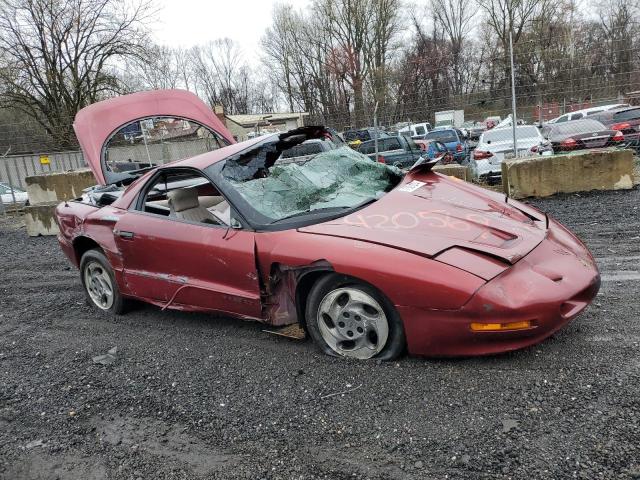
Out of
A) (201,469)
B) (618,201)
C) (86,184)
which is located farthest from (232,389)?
(86,184)

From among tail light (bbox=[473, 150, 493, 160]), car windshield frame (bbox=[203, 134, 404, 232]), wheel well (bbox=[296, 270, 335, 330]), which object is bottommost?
wheel well (bbox=[296, 270, 335, 330])

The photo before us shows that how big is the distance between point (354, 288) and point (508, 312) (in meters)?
0.87

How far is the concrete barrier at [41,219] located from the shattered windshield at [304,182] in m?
7.18

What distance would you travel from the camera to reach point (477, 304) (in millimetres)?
2656

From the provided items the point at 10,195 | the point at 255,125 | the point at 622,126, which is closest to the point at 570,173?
the point at 622,126

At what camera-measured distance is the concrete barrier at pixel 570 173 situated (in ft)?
25.2

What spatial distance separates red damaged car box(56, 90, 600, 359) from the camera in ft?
9.04

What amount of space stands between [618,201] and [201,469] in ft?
23.1

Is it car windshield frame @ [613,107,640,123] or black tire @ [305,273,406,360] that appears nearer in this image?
black tire @ [305,273,406,360]

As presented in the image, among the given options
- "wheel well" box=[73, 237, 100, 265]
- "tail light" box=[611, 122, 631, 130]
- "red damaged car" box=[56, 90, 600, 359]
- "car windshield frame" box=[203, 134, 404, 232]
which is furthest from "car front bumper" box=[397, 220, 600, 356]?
"tail light" box=[611, 122, 631, 130]

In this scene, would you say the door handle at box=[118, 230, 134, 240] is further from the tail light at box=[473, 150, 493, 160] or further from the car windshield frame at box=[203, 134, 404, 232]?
the tail light at box=[473, 150, 493, 160]

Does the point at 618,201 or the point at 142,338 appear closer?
the point at 142,338

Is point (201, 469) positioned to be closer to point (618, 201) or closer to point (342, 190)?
point (342, 190)

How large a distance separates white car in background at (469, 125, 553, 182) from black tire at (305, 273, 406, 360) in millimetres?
7291
